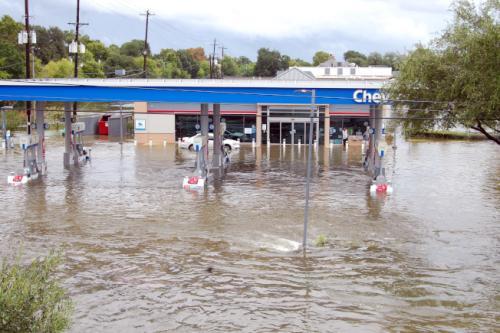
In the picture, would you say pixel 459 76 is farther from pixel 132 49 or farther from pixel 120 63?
pixel 132 49

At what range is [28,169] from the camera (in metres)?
27.2

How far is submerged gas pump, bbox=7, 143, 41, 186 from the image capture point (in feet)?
85.5

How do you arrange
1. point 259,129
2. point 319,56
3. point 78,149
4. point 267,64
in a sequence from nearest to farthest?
point 78,149 < point 259,129 < point 267,64 < point 319,56

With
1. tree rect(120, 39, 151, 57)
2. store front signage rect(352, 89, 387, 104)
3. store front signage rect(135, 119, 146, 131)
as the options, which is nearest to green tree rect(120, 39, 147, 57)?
tree rect(120, 39, 151, 57)

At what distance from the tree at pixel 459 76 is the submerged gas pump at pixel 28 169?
1754 cm

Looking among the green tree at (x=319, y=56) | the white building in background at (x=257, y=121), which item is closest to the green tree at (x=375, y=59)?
the green tree at (x=319, y=56)

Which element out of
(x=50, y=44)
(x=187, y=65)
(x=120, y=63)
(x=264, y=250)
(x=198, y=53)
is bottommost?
(x=264, y=250)

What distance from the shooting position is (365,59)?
539 feet

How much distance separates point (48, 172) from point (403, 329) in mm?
24084

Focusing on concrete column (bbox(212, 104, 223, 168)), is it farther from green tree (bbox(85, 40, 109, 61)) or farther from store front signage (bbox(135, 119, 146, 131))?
green tree (bbox(85, 40, 109, 61))

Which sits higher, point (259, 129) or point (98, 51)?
point (98, 51)

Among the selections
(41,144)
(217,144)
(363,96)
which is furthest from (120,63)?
(363,96)

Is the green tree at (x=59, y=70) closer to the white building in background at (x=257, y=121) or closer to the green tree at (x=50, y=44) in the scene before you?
the green tree at (x=50, y=44)

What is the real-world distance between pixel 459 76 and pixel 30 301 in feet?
35.1
